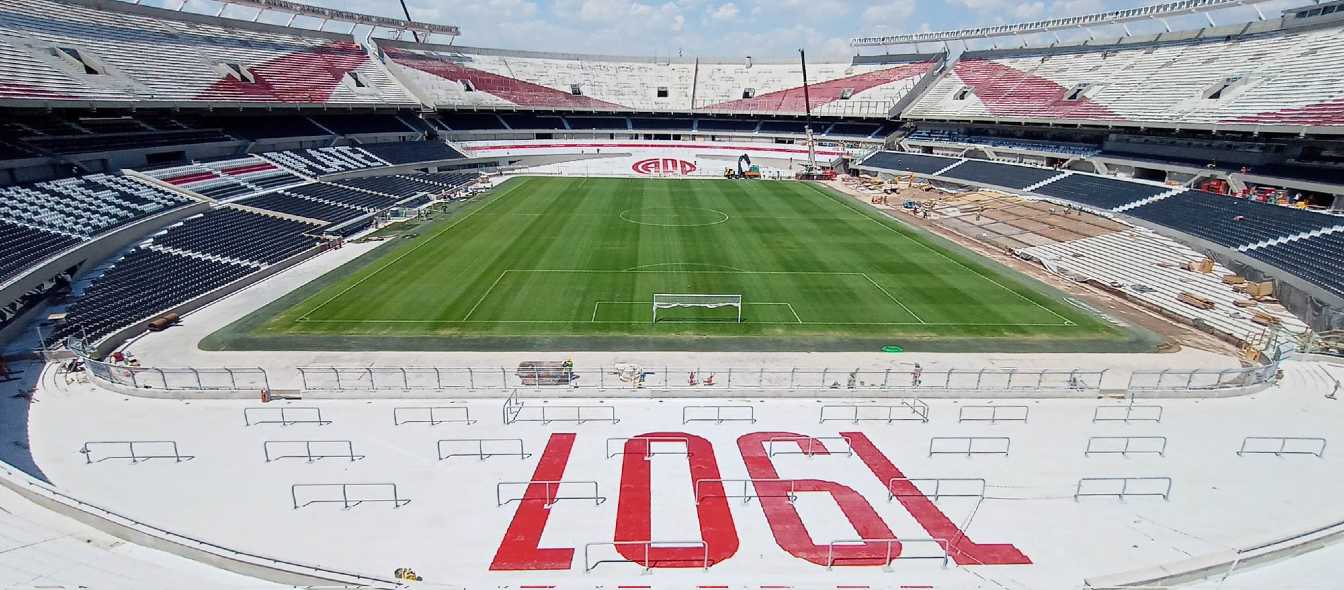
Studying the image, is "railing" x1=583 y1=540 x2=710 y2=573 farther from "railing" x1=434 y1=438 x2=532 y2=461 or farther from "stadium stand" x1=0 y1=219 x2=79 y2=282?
"stadium stand" x1=0 y1=219 x2=79 y2=282

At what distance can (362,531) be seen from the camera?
1119 cm

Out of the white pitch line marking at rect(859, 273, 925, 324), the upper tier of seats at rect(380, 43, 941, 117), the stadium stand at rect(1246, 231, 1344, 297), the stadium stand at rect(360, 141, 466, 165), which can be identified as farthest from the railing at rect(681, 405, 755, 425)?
the upper tier of seats at rect(380, 43, 941, 117)

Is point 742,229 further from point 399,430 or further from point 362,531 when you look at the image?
point 362,531

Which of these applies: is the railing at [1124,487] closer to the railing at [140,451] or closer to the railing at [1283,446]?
the railing at [1283,446]

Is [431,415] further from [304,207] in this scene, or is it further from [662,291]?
[304,207]

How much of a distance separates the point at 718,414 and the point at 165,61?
55.0 m

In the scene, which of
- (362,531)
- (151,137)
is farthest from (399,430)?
(151,137)

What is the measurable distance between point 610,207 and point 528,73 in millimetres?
45111

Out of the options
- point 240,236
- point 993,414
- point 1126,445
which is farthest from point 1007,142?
point 240,236

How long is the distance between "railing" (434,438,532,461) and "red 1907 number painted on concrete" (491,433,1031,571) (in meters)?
0.66

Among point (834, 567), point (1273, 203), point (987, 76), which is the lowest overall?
point (834, 567)

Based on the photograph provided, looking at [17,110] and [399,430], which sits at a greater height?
[17,110]

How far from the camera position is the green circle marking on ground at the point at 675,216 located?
43.8m

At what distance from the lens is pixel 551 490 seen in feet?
41.6
